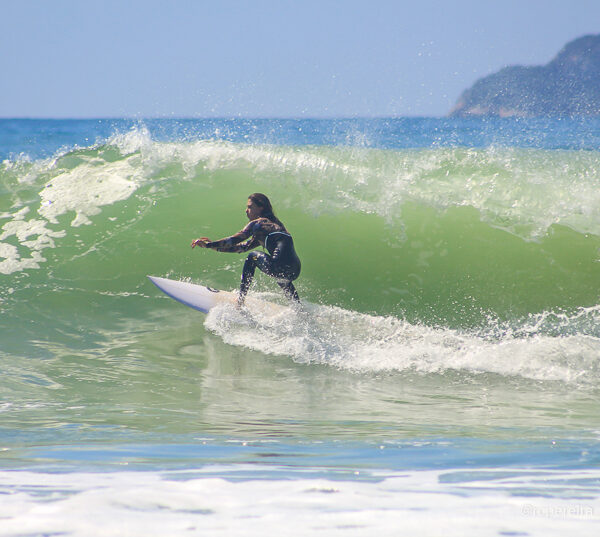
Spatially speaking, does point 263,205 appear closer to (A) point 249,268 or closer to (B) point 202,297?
(A) point 249,268

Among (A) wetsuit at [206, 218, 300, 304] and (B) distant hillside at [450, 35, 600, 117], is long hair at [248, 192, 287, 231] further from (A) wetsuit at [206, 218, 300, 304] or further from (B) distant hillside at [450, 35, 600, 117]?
(B) distant hillside at [450, 35, 600, 117]

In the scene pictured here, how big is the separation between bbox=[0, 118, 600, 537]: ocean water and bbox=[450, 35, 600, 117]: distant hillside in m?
22.4

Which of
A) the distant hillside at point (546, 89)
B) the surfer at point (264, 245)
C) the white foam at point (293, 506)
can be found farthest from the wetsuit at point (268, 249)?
the distant hillside at point (546, 89)

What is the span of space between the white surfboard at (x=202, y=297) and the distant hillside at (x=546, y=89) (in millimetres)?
25096

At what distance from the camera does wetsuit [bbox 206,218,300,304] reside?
231 inches

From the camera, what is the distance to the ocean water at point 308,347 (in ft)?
7.75

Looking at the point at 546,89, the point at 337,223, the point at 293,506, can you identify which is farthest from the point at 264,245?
the point at 546,89

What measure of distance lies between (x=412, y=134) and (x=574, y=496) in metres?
22.6

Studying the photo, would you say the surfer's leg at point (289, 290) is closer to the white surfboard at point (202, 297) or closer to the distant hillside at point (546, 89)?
the white surfboard at point (202, 297)

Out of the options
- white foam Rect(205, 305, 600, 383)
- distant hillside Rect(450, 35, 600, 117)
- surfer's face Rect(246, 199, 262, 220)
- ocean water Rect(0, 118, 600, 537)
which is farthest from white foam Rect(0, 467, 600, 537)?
distant hillside Rect(450, 35, 600, 117)

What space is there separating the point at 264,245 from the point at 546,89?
5215 centimetres

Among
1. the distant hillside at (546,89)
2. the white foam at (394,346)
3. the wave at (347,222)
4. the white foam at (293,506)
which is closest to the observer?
the white foam at (293,506)

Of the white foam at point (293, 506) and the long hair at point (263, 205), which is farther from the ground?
the long hair at point (263, 205)

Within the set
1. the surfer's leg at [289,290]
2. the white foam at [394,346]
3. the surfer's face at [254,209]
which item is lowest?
the white foam at [394,346]
